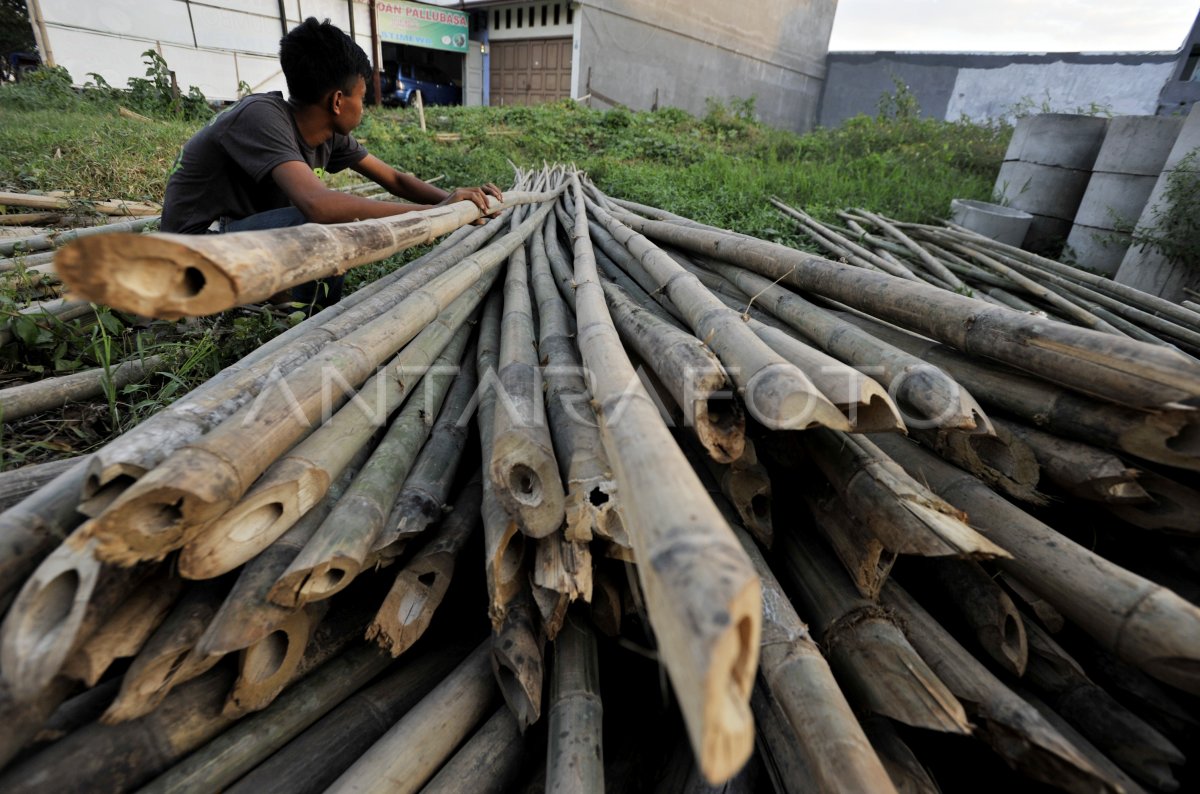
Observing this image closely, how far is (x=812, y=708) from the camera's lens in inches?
41.6

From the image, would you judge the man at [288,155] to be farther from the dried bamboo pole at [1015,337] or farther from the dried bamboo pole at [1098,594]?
the dried bamboo pole at [1098,594]

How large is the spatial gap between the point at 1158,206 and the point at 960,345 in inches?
200

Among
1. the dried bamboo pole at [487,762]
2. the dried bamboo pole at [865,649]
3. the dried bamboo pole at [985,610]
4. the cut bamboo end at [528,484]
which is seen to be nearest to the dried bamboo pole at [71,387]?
the cut bamboo end at [528,484]

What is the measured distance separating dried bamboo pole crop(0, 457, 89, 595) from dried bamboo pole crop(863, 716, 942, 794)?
1706 millimetres

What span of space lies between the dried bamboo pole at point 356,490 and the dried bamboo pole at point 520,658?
0.37 meters

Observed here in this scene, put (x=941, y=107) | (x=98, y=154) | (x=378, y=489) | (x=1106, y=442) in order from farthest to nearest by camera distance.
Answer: (x=941, y=107), (x=98, y=154), (x=378, y=489), (x=1106, y=442)

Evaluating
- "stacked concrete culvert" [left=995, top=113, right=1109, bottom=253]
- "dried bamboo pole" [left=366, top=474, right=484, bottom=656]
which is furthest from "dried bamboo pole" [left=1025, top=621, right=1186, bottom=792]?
"stacked concrete culvert" [left=995, top=113, right=1109, bottom=253]

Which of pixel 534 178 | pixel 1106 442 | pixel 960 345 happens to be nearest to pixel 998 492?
pixel 1106 442

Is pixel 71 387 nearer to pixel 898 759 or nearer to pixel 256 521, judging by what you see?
pixel 256 521

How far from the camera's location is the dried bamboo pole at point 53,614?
2.94 feet

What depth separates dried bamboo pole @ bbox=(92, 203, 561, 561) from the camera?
0.98 metres

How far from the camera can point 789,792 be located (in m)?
1.11

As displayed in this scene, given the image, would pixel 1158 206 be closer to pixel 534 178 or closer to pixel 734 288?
pixel 734 288

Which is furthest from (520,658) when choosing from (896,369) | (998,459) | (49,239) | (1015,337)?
(49,239)
